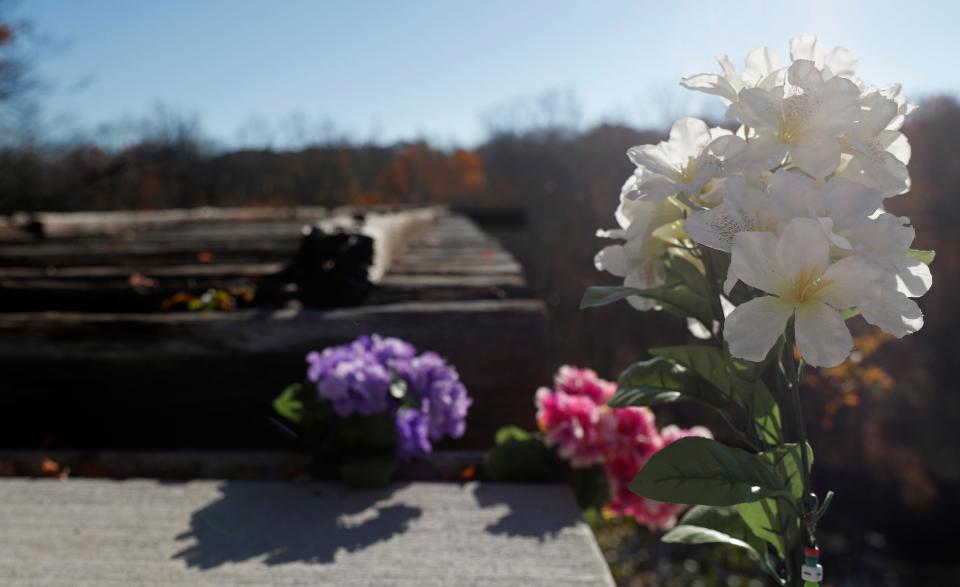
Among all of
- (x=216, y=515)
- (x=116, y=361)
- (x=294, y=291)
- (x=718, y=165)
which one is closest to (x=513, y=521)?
(x=216, y=515)

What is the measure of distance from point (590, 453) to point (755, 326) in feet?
4.71

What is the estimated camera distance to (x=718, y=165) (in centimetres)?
98

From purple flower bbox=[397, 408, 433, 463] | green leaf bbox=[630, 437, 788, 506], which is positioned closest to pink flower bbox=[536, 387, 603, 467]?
purple flower bbox=[397, 408, 433, 463]

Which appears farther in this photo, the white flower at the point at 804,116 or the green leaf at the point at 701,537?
the green leaf at the point at 701,537

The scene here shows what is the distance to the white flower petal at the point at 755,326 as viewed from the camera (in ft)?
2.90

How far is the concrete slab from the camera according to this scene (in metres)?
1.63

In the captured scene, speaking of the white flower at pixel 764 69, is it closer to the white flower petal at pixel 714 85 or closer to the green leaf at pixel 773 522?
the white flower petal at pixel 714 85

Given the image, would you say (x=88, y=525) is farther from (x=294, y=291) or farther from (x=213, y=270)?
(x=213, y=270)

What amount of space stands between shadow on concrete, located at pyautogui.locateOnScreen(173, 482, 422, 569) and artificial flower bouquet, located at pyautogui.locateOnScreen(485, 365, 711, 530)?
0.42m

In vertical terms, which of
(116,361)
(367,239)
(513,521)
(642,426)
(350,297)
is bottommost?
(513,521)

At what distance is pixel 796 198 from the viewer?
91 cm

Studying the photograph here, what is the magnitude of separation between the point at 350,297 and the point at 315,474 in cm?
84

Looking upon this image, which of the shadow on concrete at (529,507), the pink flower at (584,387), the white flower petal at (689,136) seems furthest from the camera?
the pink flower at (584,387)

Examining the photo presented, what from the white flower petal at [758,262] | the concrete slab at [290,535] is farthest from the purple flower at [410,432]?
the white flower petal at [758,262]
